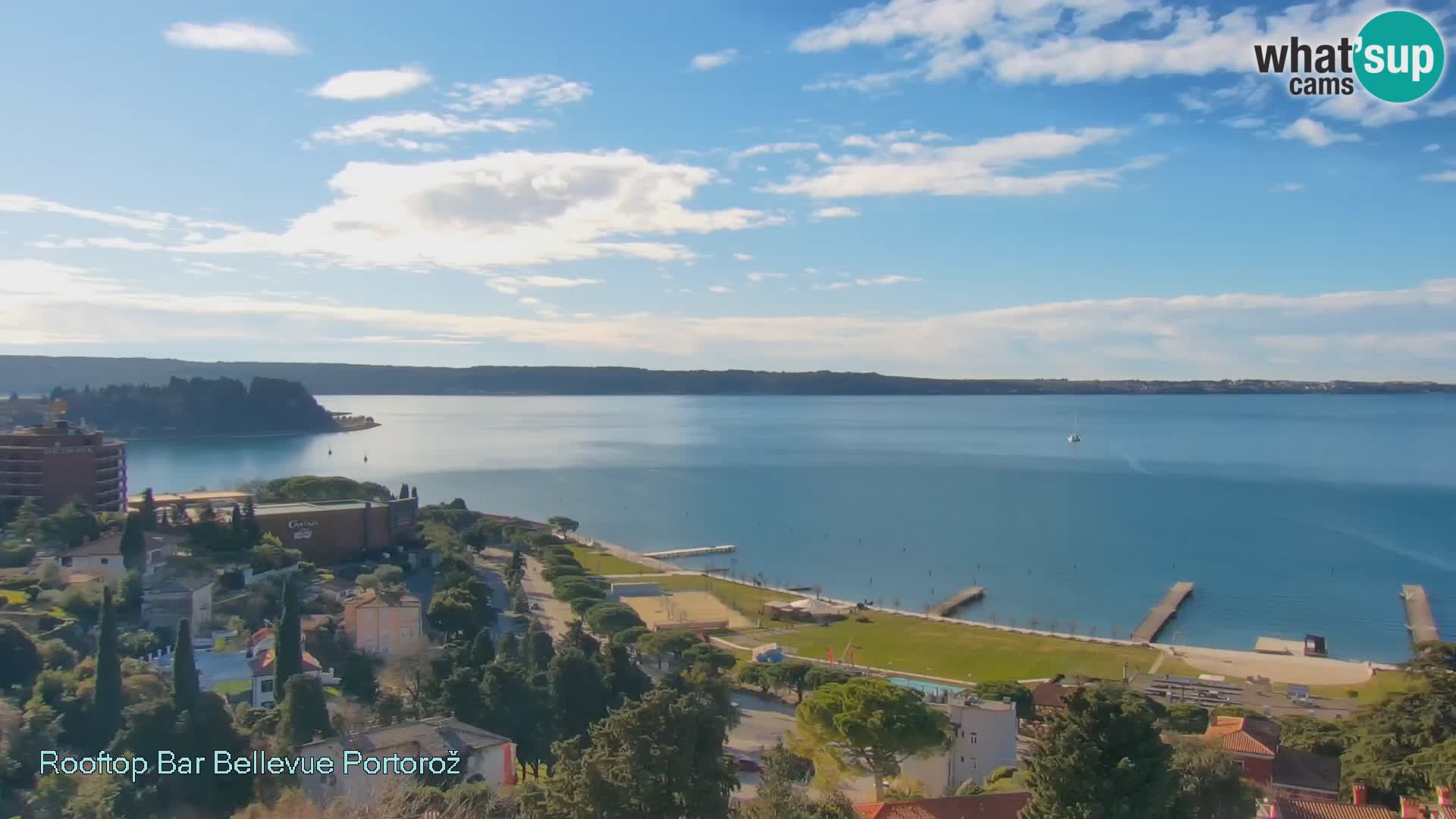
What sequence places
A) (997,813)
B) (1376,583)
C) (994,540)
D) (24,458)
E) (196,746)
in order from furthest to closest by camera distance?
(994,540), (1376,583), (24,458), (196,746), (997,813)

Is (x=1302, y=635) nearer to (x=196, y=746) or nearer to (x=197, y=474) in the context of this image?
(x=196, y=746)

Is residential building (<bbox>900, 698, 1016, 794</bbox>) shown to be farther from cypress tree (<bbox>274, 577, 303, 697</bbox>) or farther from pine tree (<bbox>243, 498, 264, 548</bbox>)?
pine tree (<bbox>243, 498, 264, 548</bbox>)

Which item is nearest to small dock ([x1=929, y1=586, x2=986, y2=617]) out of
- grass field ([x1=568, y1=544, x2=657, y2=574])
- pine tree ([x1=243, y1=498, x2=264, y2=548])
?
grass field ([x1=568, y1=544, x2=657, y2=574])

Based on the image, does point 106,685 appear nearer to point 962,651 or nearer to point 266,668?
point 266,668

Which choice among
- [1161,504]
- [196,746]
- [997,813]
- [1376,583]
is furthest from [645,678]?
[1161,504]

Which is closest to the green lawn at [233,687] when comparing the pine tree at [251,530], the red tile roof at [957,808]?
the pine tree at [251,530]

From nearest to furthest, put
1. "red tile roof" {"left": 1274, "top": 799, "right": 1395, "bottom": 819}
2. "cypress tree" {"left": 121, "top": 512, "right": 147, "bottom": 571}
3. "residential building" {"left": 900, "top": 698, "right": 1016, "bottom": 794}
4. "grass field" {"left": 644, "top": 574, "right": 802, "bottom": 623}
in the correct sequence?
"red tile roof" {"left": 1274, "top": 799, "right": 1395, "bottom": 819} → "residential building" {"left": 900, "top": 698, "right": 1016, "bottom": 794} → "cypress tree" {"left": 121, "top": 512, "right": 147, "bottom": 571} → "grass field" {"left": 644, "top": 574, "right": 802, "bottom": 623}

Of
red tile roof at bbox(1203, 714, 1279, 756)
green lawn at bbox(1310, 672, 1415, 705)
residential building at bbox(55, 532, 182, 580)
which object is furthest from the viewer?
residential building at bbox(55, 532, 182, 580)
